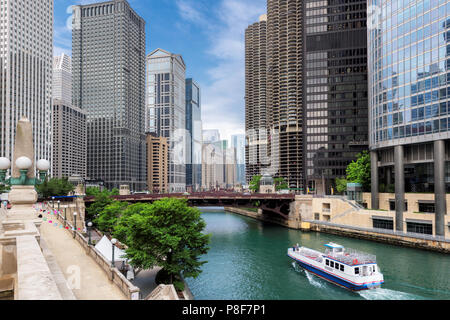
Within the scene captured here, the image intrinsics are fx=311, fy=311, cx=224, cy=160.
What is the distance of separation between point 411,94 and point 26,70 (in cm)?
19199

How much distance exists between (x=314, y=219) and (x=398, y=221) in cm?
2361

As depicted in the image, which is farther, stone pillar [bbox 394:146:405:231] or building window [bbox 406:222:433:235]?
stone pillar [bbox 394:146:405:231]

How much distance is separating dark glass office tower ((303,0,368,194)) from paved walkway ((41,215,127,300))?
4493 inches

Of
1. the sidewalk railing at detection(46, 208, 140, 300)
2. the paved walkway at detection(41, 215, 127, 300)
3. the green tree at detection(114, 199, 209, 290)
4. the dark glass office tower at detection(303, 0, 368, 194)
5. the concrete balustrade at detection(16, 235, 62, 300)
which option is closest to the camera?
the concrete balustrade at detection(16, 235, 62, 300)

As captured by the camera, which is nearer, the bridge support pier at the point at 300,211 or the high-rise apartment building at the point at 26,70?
the bridge support pier at the point at 300,211

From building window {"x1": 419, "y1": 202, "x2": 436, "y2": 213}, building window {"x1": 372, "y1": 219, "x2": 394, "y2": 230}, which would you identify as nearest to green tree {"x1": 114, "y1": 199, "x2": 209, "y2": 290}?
building window {"x1": 372, "y1": 219, "x2": 394, "y2": 230}

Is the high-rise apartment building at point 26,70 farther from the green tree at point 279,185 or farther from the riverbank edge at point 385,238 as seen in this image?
the riverbank edge at point 385,238

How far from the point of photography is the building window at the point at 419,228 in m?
57.3

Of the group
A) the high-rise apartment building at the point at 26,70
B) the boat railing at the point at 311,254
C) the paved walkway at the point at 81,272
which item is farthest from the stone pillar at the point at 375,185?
the high-rise apartment building at the point at 26,70

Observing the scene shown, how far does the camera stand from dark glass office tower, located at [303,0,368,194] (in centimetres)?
12781

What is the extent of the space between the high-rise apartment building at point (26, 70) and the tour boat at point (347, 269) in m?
178

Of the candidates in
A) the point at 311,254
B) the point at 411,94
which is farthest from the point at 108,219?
the point at 411,94

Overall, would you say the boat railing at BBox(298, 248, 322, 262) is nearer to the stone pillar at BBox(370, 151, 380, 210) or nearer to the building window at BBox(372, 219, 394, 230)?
the building window at BBox(372, 219, 394, 230)
